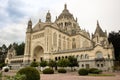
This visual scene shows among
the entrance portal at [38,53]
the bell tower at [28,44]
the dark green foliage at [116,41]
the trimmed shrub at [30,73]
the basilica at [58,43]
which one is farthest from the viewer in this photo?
the entrance portal at [38,53]

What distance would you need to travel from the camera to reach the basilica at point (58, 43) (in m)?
55.3

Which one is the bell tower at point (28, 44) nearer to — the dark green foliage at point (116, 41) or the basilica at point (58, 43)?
the basilica at point (58, 43)

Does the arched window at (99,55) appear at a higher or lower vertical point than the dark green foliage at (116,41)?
lower

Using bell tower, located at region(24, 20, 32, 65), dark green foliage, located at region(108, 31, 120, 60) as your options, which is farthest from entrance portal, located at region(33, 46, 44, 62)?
dark green foliage, located at region(108, 31, 120, 60)

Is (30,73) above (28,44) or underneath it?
underneath

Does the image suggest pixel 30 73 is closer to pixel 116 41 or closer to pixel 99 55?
pixel 99 55

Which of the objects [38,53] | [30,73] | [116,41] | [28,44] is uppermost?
[28,44]

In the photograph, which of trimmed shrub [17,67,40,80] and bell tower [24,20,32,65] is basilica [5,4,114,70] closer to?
bell tower [24,20,32,65]

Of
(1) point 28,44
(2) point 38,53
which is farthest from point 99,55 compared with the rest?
(1) point 28,44

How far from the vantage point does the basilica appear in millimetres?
55341

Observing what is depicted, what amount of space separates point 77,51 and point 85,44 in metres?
21.3

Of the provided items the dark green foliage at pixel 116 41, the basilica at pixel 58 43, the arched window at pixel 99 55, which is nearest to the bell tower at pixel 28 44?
the basilica at pixel 58 43

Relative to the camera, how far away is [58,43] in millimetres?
67688

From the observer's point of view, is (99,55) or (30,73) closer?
(30,73)
